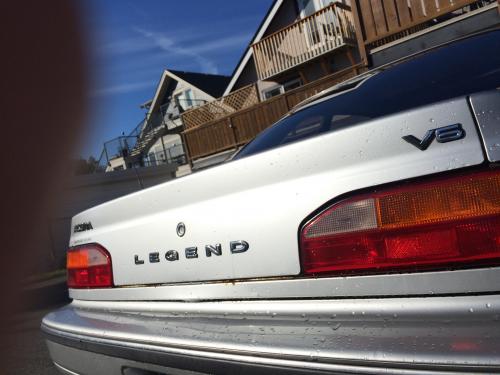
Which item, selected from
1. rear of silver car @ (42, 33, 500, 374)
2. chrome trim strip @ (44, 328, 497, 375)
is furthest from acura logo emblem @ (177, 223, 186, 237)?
chrome trim strip @ (44, 328, 497, 375)

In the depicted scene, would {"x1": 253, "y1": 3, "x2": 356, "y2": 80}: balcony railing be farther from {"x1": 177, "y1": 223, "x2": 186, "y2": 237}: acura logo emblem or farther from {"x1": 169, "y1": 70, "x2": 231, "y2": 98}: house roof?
{"x1": 177, "y1": 223, "x2": 186, "y2": 237}: acura logo emblem

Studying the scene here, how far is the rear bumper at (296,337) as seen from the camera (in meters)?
1.05

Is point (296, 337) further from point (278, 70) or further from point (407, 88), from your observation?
point (278, 70)

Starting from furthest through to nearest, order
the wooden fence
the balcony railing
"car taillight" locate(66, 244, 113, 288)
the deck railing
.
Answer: the balcony railing, the wooden fence, the deck railing, "car taillight" locate(66, 244, 113, 288)

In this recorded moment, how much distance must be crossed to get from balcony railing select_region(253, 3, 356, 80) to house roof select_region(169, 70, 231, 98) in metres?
11.7

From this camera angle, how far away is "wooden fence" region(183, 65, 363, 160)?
485 inches

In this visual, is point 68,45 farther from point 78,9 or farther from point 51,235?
point 51,235

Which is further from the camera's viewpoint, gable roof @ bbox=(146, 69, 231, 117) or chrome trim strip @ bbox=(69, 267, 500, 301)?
gable roof @ bbox=(146, 69, 231, 117)

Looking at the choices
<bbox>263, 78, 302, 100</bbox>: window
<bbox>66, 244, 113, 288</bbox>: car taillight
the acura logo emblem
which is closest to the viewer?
the acura logo emblem

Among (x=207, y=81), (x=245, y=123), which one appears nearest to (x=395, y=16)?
(x=245, y=123)

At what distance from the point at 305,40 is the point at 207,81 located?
15.1 m

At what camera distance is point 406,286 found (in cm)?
118

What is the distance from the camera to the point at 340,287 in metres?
1.29

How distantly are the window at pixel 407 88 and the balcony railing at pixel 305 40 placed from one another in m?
13.0
